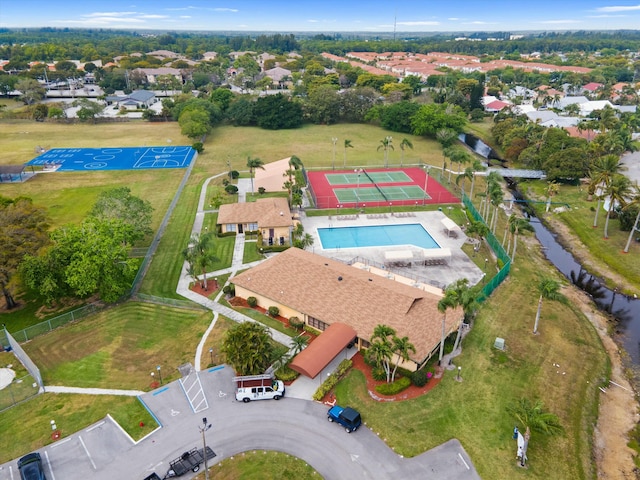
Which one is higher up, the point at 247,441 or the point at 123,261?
the point at 123,261

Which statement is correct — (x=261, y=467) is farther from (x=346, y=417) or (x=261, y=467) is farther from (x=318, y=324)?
(x=318, y=324)

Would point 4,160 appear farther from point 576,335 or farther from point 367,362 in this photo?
point 576,335

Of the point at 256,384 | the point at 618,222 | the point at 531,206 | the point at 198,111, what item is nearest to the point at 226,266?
the point at 256,384

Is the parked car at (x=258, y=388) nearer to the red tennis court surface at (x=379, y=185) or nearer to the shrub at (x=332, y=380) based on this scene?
the shrub at (x=332, y=380)

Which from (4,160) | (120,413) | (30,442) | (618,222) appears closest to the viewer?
(30,442)

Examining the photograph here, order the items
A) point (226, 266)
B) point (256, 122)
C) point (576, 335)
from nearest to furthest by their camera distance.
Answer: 1. point (576, 335)
2. point (226, 266)
3. point (256, 122)

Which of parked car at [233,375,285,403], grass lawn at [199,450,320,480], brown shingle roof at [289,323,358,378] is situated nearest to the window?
brown shingle roof at [289,323,358,378]

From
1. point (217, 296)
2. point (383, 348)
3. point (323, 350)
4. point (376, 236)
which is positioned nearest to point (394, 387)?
point (383, 348)

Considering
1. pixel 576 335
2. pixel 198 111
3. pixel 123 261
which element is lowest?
pixel 576 335

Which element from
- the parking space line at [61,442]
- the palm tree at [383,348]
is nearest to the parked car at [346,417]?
the palm tree at [383,348]
